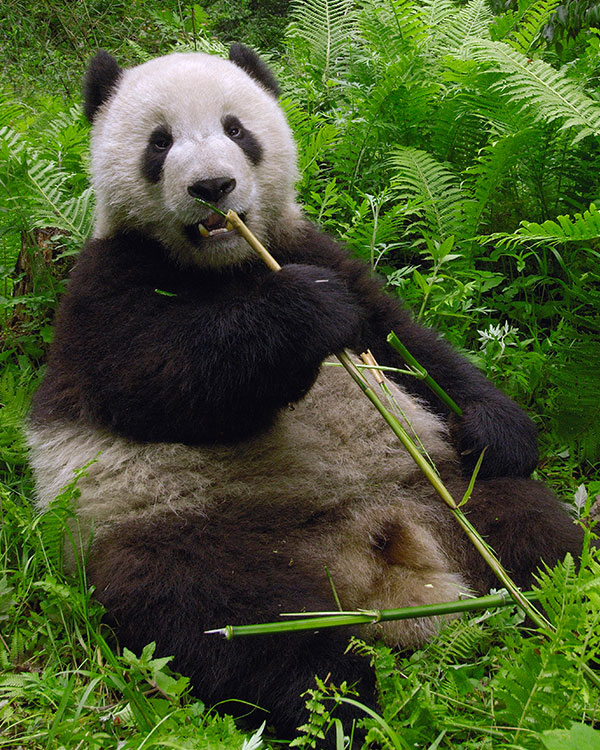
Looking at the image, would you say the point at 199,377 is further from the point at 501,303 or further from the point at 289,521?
the point at 501,303

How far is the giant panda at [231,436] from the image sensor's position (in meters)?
3.21

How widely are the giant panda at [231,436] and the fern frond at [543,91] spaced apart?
6.42 ft

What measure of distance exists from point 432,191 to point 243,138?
2.12 metres

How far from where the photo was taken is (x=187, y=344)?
3422mm

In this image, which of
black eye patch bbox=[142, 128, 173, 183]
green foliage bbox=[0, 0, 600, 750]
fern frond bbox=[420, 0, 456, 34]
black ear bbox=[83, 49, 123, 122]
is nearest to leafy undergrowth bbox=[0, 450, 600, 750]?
green foliage bbox=[0, 0, 600, 750]

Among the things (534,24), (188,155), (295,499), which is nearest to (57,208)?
(188,155)

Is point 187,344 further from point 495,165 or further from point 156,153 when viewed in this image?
point 495,165

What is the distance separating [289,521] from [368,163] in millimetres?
3875

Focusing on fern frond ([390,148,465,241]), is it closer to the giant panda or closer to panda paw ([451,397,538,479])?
the giant panda

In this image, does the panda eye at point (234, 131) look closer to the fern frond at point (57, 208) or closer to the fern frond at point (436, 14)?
the fern frond at point (57, 208)

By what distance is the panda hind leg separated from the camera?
360 cm

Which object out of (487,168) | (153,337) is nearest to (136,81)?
(153,337)

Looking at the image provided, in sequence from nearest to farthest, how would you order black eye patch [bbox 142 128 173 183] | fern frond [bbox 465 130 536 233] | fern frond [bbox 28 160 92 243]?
black eye patch [bbox 142 128 173 183], fern frond [bbox 28 160 92 243], fern frond [bbox 465 130 536 233]

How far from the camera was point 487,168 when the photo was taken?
5.41 m
